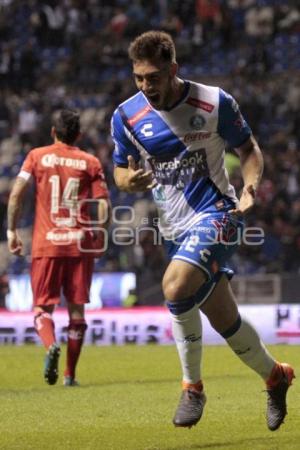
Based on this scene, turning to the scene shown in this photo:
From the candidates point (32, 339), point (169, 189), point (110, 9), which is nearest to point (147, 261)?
→ point (32, 339)

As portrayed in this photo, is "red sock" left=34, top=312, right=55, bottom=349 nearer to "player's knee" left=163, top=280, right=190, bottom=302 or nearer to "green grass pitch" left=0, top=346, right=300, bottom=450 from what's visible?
"green grass pitch" left=0, top=346, right=300, bottom=450

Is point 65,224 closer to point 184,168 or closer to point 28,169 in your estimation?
point 28,169

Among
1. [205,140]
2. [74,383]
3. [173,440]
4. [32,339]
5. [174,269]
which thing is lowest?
[32,339]

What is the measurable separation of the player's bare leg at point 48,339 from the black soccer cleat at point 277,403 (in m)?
3.37

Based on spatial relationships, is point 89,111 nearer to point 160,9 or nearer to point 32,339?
point 160,9

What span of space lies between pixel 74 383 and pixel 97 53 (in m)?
16.7

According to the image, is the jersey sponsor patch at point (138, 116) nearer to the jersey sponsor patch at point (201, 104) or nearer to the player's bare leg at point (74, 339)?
the jersey sponsor patch at point (201, 104)

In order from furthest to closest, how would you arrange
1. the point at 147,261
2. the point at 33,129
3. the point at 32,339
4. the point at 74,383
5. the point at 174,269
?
the point at 33,129 → the point at 147,261 → the point at 32,339 → the point at 74,383 → the point at 174,269

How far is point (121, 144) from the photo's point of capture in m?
7.51

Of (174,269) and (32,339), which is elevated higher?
(174,269)

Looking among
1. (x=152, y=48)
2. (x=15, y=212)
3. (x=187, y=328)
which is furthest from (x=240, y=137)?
(x=15, y=212)

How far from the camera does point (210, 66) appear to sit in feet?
85.3

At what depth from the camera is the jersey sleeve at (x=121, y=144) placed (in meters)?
7.48

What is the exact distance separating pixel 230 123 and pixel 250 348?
4.37 ft
